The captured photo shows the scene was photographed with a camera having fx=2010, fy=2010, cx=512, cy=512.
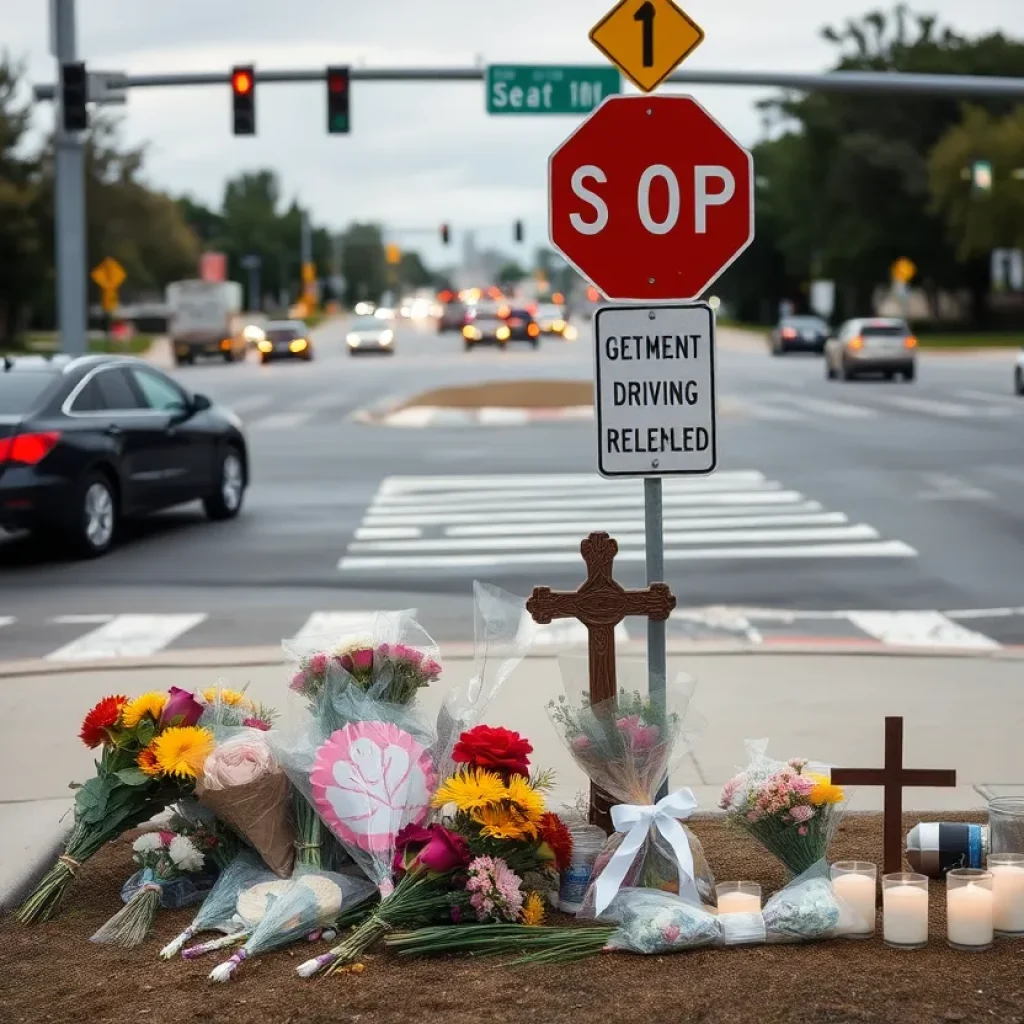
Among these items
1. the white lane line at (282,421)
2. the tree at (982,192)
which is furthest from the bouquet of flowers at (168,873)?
the tree at (982,192)

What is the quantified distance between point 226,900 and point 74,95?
2674 centimetres

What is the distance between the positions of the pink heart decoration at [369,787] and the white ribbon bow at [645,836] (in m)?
0.56

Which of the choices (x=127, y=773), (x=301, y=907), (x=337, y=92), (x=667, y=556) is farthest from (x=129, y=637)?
(x=337, y=92)

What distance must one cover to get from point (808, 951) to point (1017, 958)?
1.75 ft

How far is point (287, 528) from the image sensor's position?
57.4ft

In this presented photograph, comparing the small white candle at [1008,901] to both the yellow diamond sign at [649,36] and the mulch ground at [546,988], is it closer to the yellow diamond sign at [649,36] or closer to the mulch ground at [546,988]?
the mulch ground at [546,988]

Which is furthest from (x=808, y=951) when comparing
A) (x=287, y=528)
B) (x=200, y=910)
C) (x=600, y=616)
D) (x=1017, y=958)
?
(x=287, y=528)

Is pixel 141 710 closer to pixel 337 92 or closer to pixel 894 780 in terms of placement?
pixel 894 780

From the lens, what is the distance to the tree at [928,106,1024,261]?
75.7 m

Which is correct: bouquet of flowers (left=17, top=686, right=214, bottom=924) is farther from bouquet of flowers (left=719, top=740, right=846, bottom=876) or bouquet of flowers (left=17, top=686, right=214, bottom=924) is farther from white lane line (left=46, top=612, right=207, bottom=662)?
white lane line (left=46, top=612, right=207, bottom=662)

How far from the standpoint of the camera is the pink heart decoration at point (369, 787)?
18.4 ft

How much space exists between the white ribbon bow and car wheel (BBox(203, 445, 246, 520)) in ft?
42.0

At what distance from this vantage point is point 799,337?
69625 mm

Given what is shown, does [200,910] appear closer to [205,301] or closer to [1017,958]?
[1017,958]
